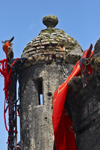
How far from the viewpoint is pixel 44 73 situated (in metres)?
16.1

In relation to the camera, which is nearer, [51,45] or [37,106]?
[37,106]

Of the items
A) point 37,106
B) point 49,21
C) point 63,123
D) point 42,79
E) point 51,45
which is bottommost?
point 63,123

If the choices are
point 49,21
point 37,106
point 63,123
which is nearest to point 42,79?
point 37,106

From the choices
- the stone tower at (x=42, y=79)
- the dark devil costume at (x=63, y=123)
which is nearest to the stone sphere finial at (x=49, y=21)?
the stone tower at (x=42, y=79)

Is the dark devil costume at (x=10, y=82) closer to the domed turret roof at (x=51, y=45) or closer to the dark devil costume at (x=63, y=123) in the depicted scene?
the domed turret roof at (x=51, y=45)

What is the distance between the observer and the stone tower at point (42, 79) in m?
15.2

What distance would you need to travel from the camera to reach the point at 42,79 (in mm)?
16031

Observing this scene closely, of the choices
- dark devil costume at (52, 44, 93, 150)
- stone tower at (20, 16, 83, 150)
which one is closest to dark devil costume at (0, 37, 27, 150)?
stone tower at (20, 16, 83, 150)

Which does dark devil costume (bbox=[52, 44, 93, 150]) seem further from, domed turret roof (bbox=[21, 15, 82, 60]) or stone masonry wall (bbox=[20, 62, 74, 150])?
domed turret roof (bbox=[21, 15, 82, 60])

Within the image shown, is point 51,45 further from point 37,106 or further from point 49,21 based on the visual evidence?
point 37,106

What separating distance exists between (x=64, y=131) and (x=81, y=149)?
0.82 m

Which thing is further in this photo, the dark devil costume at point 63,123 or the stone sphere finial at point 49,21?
the stone sphere finial at point 49,21

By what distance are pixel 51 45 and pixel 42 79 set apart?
1.38 metres

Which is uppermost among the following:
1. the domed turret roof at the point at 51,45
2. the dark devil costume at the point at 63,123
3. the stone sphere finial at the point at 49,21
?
the stone sphere finial at the point at 49,21
